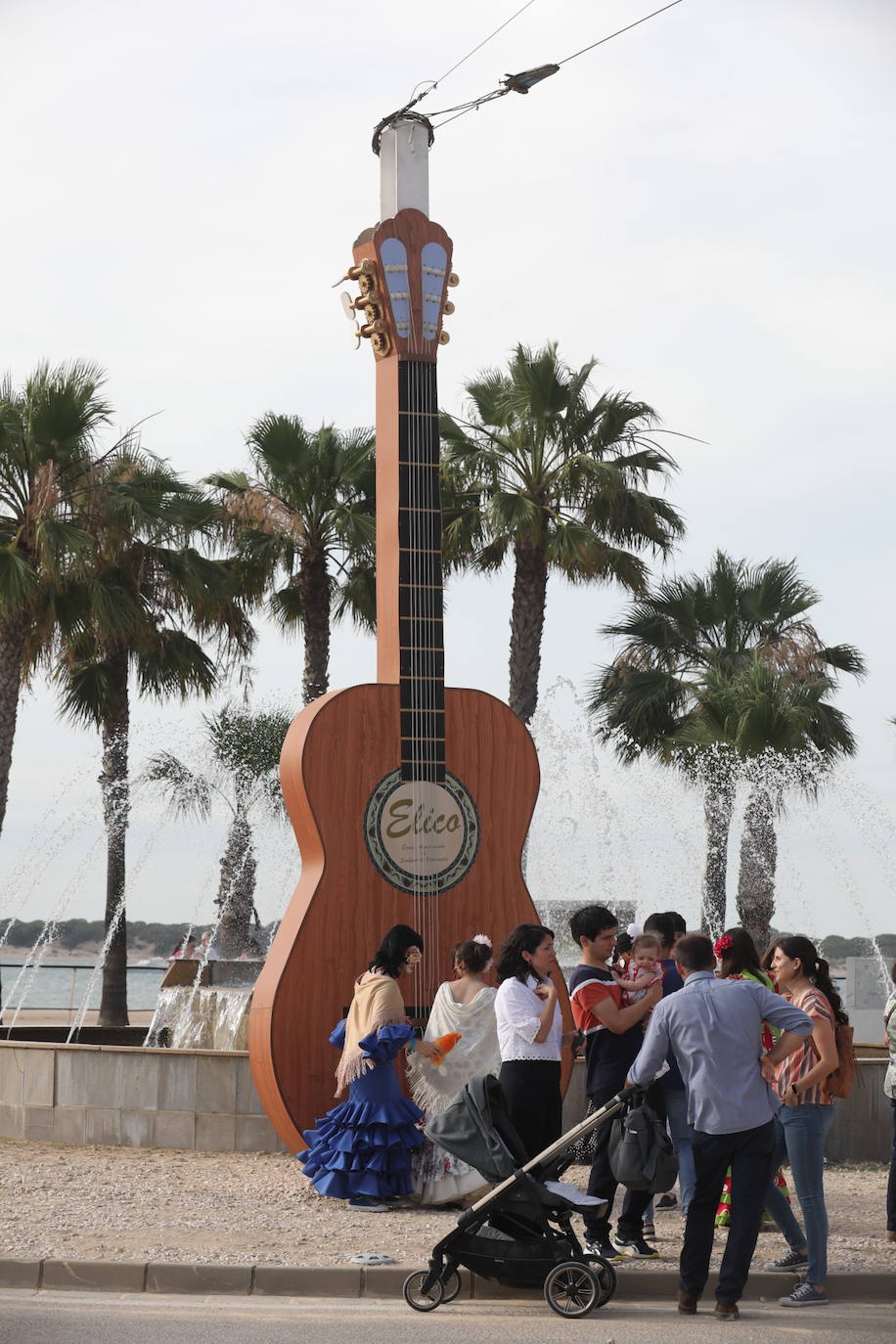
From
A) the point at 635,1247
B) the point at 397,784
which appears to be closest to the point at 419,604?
the point at 397,784

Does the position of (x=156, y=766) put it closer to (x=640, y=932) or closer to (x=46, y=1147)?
(x=46, y=1147)

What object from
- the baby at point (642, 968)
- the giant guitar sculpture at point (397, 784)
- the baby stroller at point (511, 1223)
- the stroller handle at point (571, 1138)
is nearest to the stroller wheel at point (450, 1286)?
the baby stroller at point (511, 1223)

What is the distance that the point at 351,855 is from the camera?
1038 cm

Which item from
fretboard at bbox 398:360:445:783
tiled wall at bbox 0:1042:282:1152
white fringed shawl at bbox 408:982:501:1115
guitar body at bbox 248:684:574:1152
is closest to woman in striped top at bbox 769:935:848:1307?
white fringed shawl at bbox 408:982:501:1115

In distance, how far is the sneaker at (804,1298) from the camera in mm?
7008

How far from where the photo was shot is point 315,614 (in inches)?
942

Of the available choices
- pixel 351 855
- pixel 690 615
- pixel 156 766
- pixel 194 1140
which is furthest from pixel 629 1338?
pixel 156 766

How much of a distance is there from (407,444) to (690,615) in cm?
1499

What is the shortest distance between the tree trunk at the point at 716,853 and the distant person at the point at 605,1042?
1508cm

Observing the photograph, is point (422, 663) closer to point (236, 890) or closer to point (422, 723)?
point (422, 723)

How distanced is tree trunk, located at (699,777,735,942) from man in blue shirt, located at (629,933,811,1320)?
16527 millimetres

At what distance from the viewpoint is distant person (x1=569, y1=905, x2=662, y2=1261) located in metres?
7.66

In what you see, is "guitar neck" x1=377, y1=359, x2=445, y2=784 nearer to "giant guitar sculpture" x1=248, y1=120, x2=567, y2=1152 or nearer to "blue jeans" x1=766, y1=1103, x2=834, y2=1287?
"giant guitar sculpture" x1=248, y1=120, x2=567, y2=1152

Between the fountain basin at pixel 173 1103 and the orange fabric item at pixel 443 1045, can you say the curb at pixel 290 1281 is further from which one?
the fountain basin at pixel 173 1103
